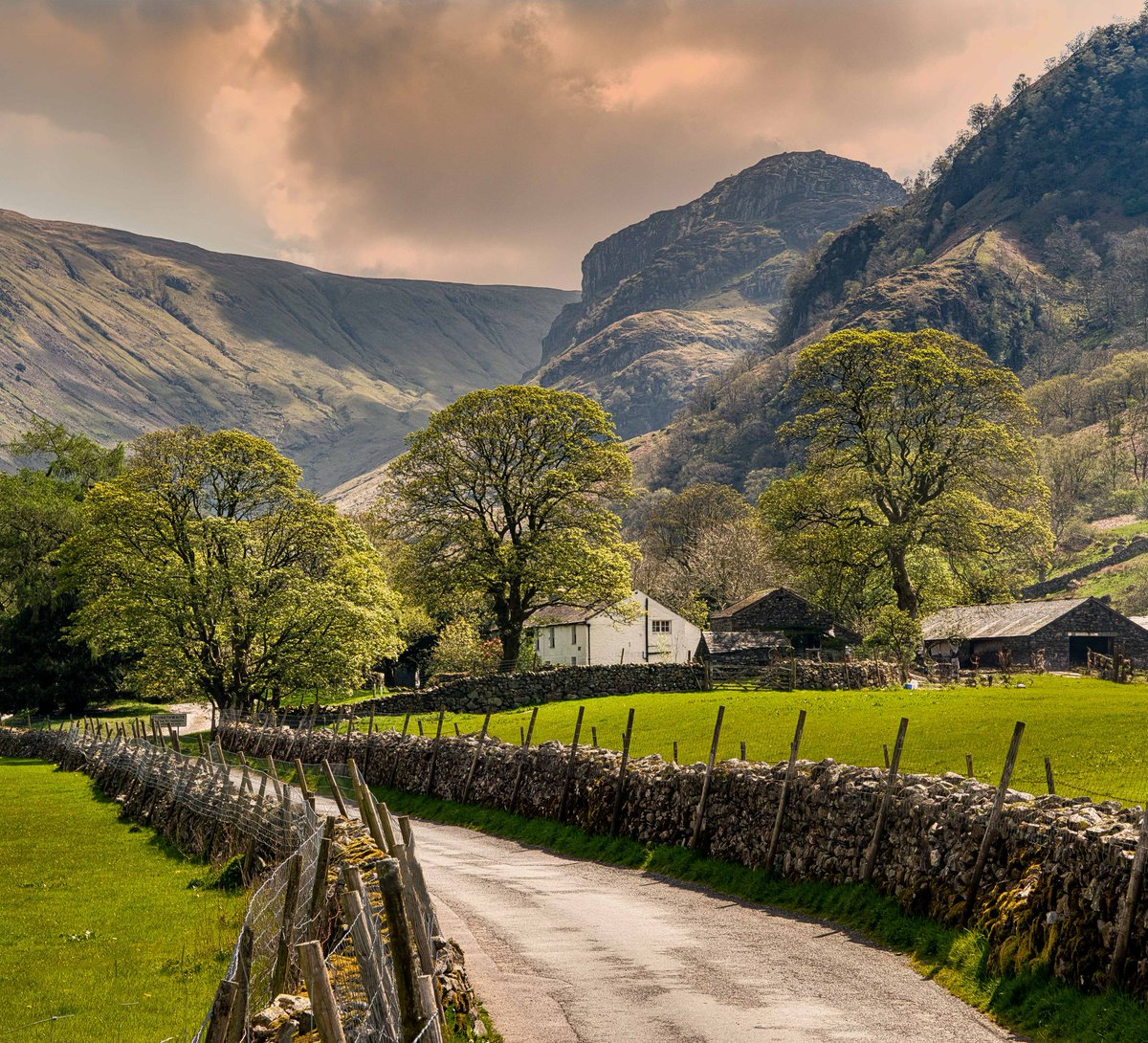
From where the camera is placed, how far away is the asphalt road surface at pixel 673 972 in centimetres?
1438

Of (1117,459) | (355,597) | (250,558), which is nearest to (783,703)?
(355,597)

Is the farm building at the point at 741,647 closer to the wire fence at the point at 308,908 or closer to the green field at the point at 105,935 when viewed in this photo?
the wire fence at the point at 308,908

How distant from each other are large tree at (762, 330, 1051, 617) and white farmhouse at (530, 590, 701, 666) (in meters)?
19.5

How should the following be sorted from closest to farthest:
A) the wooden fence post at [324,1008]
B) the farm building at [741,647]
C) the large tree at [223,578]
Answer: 1. the wooden fence post at [324,1008]
2. the large tree at [223,578]
3. the farm building at [741,647]

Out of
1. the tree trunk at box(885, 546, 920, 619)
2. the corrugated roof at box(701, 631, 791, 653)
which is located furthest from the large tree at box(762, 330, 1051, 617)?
the corrugated roof at box(701, 631, 791, 653)

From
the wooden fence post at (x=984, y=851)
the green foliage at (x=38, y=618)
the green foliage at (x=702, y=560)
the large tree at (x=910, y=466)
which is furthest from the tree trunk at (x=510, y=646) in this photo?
the wooden fence post at (x=984, y=851)

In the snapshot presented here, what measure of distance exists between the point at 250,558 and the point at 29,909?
155ft

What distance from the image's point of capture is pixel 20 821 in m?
37.9

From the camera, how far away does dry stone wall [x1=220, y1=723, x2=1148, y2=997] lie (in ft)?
49.2

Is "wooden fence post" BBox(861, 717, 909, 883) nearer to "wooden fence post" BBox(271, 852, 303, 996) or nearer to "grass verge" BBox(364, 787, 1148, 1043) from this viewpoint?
"grass verge" BBox(364, 787, 1148, 1043)

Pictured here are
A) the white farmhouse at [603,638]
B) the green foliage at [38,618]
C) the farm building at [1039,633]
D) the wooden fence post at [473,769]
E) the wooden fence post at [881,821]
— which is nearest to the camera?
the wooden fence post at [881,821]

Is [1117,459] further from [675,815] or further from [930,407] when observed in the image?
[675,815]

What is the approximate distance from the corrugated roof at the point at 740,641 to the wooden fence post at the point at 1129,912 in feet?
228

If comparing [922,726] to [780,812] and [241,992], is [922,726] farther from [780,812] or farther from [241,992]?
[241,992]
